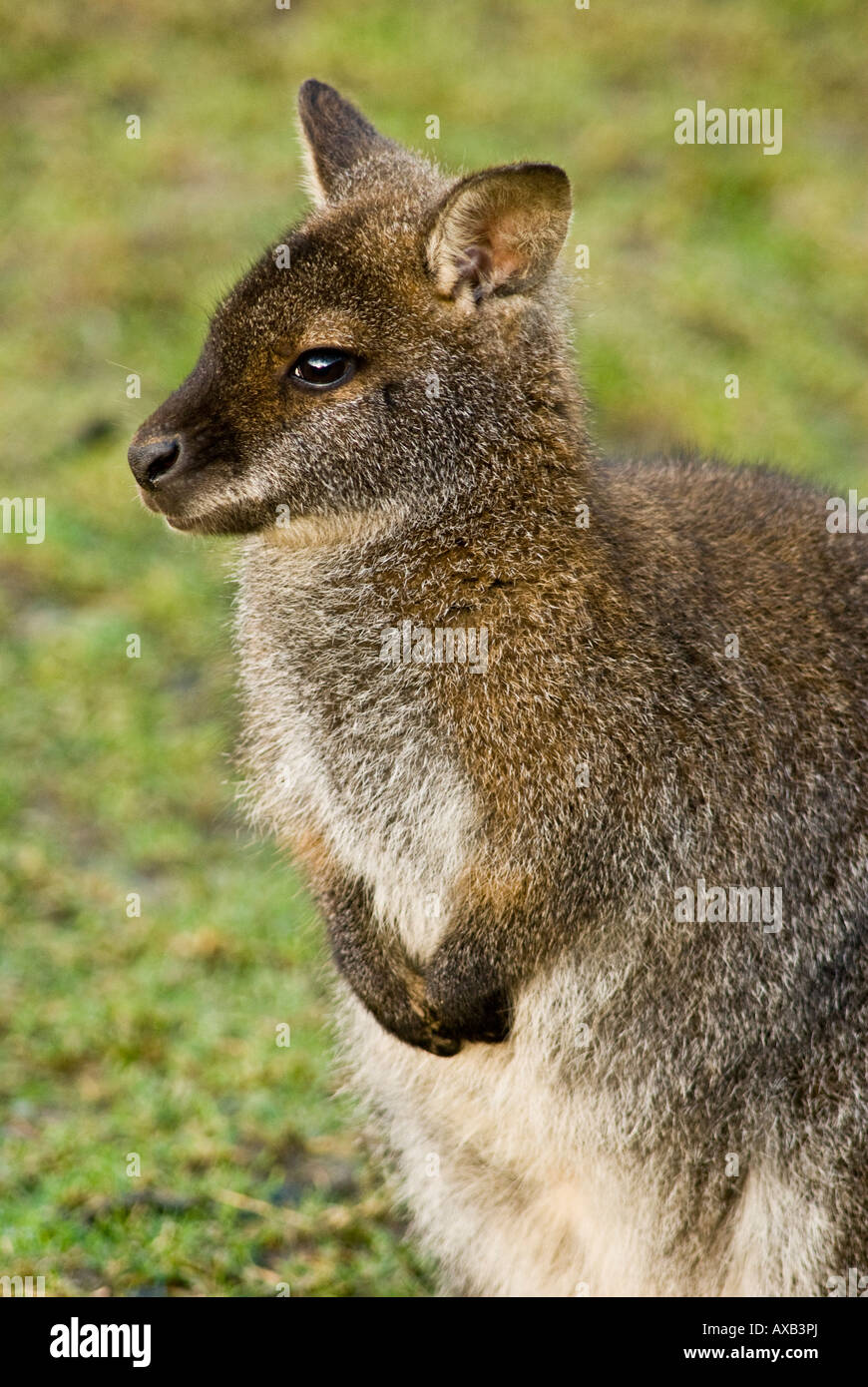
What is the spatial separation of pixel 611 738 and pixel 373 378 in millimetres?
962

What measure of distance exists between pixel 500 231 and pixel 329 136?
808mm

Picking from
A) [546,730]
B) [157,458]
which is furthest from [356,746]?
[157,458]

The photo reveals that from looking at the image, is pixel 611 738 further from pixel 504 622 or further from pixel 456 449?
pixel 456 449

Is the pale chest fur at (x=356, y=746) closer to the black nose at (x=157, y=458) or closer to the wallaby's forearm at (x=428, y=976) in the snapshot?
the wallaby's forearm at (x=428, y=976)

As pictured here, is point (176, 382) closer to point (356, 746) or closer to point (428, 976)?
point (356, 746)

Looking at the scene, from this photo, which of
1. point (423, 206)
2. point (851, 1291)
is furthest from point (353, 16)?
point (851, 1291)

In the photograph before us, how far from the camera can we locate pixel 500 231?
3.63 metres

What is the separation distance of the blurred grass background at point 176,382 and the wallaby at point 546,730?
66 centimetres

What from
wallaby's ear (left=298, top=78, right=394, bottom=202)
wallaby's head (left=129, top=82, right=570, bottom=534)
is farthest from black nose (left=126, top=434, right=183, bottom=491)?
wallaby's ear (left=298, top=78, right=394, bottom=202)

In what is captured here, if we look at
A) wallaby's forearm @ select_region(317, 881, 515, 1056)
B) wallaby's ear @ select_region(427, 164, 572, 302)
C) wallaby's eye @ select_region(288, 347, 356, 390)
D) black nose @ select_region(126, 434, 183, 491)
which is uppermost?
wallaby's ear @ select_region(427, 164, 572, 302)

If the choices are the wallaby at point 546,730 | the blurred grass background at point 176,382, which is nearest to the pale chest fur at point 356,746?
the wallaby at point 546,730

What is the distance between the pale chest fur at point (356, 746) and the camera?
3.71 m

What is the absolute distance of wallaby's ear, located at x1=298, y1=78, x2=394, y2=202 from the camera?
4.12m

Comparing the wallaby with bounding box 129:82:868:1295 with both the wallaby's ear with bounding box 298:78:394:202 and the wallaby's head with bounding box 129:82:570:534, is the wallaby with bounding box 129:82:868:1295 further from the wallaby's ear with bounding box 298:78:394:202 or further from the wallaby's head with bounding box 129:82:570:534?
the wallaby's ear with bounding box 298:78:394:202
